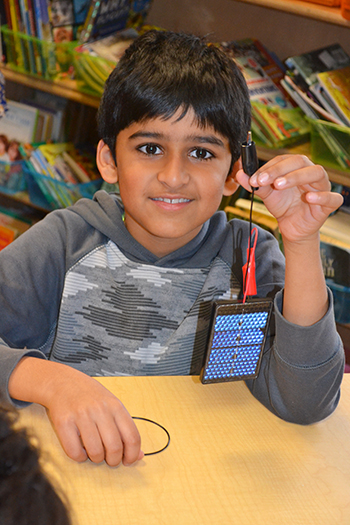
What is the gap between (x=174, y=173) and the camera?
0.89 meters

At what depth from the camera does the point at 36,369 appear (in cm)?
74

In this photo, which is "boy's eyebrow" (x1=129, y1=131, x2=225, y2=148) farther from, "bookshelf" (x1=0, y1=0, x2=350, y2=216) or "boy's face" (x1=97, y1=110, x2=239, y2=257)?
"bookshelf" (x1=0, y1=0, x2=350, y2=216)

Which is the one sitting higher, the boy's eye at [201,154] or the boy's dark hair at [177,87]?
the boy's dark hair at [177,87]

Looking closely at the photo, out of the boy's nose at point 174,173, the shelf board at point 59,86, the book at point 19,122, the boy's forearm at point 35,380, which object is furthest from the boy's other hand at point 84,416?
the book at point 19,122

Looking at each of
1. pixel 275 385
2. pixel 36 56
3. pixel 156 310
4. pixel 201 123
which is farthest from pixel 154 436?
pixel 36 56

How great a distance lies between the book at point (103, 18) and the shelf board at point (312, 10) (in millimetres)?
584

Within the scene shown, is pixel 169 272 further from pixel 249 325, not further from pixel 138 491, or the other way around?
pixel 138 491

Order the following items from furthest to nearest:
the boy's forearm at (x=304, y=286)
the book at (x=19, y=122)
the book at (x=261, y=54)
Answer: the book at (x=19, y=122), the book at (x=261, y=54), the boy's forearm at (x=304, y=286)

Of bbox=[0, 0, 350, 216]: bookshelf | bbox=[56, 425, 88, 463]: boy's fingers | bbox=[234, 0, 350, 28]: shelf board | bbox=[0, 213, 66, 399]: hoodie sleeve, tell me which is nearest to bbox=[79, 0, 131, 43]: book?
bbox=[0, 0, 350, 216]: bookshelf

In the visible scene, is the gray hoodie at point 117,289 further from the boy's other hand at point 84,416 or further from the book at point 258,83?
the book at point 258,83

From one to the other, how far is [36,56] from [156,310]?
1.45m

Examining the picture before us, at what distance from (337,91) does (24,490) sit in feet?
4.62

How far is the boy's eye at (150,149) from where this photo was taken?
3.07 ft

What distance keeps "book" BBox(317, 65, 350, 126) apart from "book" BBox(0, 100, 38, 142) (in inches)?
47.8
